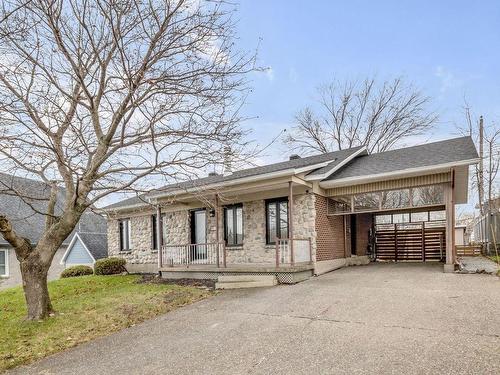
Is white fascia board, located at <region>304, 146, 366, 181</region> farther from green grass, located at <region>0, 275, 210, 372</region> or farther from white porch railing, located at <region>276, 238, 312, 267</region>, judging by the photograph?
green grass, located at <region>0, 275, 210, 372</region>

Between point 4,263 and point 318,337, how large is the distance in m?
20.3

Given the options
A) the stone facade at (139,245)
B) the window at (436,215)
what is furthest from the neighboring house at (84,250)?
the window at (436,215)

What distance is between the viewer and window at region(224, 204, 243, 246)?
45.6 ft

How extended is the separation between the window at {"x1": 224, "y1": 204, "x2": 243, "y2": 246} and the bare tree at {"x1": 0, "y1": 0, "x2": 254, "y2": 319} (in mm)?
6171

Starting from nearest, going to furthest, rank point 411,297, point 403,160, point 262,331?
point 262,331
point 411,297
point 403,160

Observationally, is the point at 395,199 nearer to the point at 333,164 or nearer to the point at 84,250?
the point at 333,164

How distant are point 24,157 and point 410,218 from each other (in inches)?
618

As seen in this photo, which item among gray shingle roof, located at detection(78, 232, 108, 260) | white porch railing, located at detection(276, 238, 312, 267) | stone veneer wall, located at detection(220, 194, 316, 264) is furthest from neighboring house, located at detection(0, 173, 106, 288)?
white porch railing, located at detection(276, 238, 312, 267)

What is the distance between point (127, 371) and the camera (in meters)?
4.93

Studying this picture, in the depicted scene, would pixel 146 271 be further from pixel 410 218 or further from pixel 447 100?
pixel 447 100

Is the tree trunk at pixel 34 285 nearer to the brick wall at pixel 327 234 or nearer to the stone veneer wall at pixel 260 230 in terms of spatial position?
the stone veneer wall at pixel 260 230

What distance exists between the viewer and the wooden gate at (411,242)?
16641mm

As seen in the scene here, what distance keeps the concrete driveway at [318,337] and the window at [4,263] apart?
16.1 meters

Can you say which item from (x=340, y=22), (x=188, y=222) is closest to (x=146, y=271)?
(x=188, y=222)
